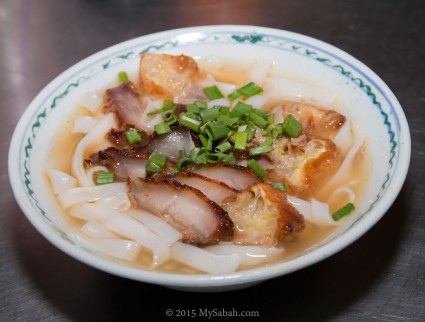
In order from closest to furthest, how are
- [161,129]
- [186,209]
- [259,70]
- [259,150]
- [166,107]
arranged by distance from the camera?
[186,209]
[259,150]
[161,129]
[166,107]
[259,70]

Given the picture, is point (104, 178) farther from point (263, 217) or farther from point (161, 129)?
point (263, 217)

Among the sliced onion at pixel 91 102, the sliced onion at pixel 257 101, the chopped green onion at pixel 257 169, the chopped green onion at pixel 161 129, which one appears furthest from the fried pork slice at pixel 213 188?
the sliced onion at pixel 91 102

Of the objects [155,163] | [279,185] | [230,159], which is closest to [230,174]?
[230,159]

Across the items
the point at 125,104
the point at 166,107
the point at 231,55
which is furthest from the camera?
the point at 231,55

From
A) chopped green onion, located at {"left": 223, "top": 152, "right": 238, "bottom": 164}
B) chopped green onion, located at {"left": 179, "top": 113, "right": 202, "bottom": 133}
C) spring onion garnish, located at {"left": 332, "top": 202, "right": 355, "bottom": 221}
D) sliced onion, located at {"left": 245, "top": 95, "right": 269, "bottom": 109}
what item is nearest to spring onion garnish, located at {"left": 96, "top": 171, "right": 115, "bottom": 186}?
chopped green onion, located at {"left": 179, "top": 113, "right": 202, "bottom": 133}

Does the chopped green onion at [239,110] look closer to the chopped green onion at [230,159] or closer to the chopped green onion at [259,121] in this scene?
the chopped green onion at [259,121]

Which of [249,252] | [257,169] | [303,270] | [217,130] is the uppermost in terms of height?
[217,130]

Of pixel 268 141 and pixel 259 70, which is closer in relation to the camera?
pixel 268 141
